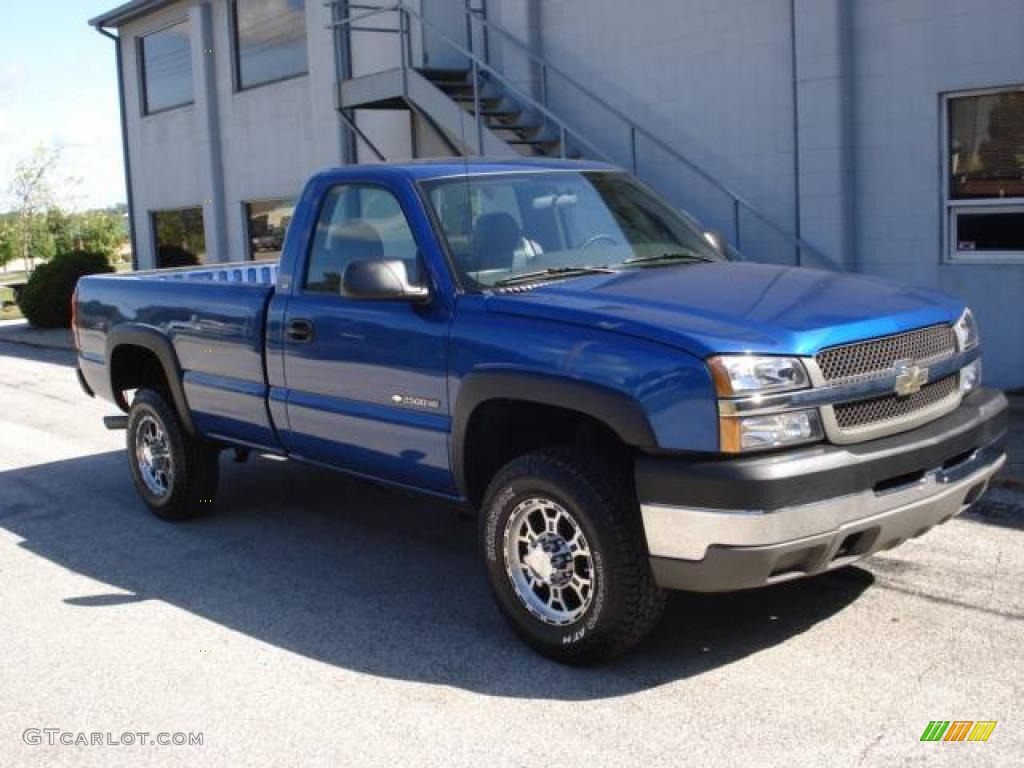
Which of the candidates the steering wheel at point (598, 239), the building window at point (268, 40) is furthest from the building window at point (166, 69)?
the steering wheel at point (598, 239)

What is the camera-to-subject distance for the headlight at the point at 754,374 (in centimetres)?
423

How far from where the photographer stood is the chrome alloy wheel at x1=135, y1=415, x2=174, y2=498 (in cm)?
743

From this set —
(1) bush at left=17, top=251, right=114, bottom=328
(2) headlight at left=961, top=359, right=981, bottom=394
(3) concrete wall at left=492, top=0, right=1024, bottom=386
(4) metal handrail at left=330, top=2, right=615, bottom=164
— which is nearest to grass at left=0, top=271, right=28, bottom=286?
(1) bush at left=17, top=251, right=114, bottom=328

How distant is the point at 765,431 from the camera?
427 centimetres

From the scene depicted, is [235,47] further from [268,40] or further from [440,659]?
[440,659]

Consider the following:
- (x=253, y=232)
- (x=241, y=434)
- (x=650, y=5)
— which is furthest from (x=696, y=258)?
(x=253, y=232)

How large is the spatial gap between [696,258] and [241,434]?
262 centimetres

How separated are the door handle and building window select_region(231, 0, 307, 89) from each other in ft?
45.7

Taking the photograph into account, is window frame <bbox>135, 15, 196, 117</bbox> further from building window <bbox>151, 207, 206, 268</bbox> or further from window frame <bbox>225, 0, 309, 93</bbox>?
window frame <bbox>225, 0, 309, 93</bbox>

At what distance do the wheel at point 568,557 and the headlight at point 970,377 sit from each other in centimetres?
155

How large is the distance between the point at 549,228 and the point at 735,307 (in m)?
1.26

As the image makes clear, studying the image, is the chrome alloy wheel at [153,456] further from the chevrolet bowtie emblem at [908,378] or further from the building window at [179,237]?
the building window at [179,237]

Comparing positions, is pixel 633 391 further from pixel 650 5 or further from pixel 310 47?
pixel 310 47

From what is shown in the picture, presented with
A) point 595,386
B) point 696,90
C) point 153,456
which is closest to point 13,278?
point 696,90
